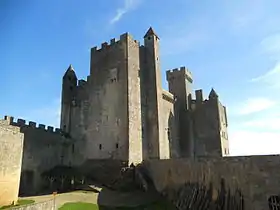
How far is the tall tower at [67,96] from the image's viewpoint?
119 feet

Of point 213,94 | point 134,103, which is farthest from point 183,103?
point 134,103

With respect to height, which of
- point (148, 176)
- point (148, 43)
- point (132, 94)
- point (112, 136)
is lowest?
point (148, 176)

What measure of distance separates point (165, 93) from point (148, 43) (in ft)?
22.9

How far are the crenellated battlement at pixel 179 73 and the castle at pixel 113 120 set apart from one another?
20.9 feet

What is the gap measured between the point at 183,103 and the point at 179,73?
5238 mm

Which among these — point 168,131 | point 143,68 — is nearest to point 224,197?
point 168,131

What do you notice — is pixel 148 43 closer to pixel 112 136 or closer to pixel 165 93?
pixel 165 93

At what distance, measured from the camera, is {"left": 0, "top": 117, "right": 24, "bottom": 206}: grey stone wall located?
17297 mm

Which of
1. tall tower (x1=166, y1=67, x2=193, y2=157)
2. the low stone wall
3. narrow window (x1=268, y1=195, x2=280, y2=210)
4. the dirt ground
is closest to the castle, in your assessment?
tall tower (x1=166, y1=67, x2=193, y2=157)

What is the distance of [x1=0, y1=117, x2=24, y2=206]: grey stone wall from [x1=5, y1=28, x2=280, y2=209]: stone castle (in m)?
6.12

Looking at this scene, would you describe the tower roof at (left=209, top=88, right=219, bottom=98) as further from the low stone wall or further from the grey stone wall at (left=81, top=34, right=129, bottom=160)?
the low stone wall

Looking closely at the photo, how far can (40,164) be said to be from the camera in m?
30.0

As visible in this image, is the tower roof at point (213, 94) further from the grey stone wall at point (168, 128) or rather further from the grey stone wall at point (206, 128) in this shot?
the grey stone wall at point (168, 128)

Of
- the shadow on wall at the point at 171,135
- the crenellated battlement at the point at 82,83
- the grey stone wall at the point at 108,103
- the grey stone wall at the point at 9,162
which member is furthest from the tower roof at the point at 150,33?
the grey stone wall at the point at 9,162
